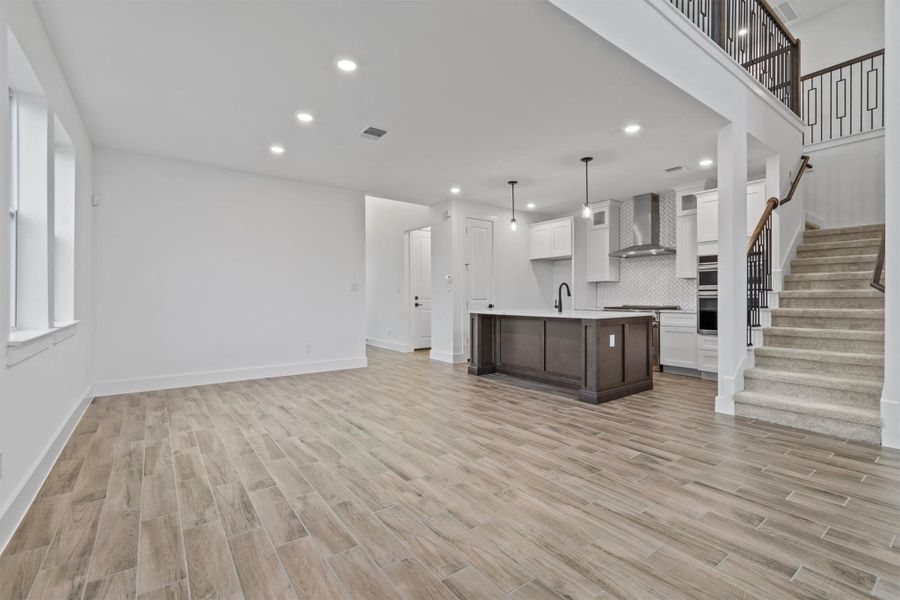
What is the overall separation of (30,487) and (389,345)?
647 cm

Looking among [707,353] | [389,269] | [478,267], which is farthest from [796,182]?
[389,269]

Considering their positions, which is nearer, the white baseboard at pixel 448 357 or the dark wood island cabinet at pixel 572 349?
the dark wood island cabinet at pixel 572 349

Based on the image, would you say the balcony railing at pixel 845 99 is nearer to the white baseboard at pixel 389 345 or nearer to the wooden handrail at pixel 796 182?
the wooden handrail at pixel 796 182

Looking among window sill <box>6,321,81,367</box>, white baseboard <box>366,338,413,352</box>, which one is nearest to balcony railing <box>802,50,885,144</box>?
white baseboard <box>366,338,413,352</box>

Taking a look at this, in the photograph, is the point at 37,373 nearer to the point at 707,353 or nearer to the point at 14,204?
the point at 14,204

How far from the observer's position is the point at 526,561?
167cm

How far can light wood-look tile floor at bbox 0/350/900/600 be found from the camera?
1.56 meters

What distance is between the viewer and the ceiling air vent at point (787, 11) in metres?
6.35

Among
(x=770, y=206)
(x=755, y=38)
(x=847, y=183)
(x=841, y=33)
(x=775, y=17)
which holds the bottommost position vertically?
(x=770, y=206)

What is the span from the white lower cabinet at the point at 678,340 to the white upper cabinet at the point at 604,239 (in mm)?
1382

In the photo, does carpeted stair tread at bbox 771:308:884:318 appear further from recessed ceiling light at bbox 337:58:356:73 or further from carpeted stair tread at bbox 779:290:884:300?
recessed ceiling light at bbox 337:58:356:73

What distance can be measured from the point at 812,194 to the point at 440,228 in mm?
5444

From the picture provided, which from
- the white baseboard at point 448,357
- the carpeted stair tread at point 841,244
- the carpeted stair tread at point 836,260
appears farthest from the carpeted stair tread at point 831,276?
the white baseboard at point 448,357

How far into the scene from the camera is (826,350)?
3859 mm
